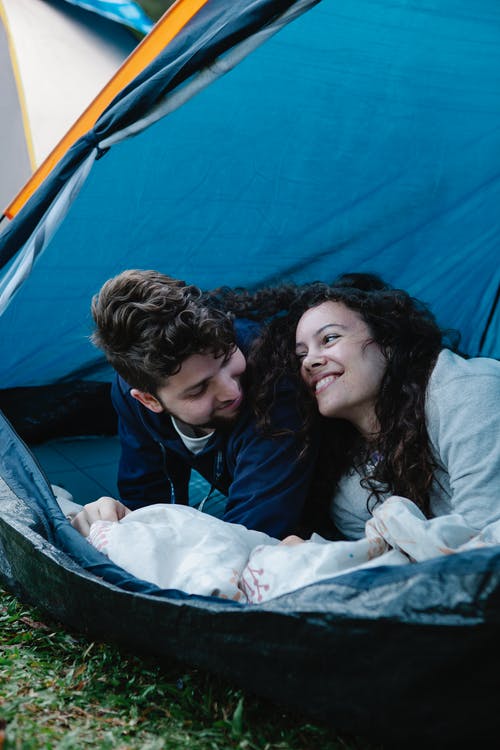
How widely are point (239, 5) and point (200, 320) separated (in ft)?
1.87

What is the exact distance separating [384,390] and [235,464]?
338 millimetres

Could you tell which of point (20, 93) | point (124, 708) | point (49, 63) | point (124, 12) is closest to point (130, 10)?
point (124, 12)

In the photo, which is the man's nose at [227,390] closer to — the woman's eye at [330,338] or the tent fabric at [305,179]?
the woman's eye at [330,338]

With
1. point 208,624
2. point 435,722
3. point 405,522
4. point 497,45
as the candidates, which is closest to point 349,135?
point 497,45

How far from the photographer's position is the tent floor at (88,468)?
6.86 ft

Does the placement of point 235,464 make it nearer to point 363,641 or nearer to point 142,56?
point 363,641

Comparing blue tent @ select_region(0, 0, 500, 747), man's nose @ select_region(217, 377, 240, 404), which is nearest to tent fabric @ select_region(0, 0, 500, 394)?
blue tent @ select_region(0, 0, 500, 747)

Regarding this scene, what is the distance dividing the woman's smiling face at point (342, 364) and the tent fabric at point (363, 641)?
50 cm

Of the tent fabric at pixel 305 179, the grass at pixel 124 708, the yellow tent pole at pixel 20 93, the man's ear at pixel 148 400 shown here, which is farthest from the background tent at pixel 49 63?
the grass at pixel 124 708

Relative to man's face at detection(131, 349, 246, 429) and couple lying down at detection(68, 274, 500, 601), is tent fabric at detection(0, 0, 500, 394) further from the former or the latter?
couple lying down at detection(68, 274, 500, 601)

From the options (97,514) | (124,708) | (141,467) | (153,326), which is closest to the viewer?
(124,708)

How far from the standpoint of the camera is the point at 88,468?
2242 millimetres

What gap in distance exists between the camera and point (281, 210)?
6.88ft

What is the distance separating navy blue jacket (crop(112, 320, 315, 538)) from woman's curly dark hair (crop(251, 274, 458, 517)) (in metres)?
0.05
